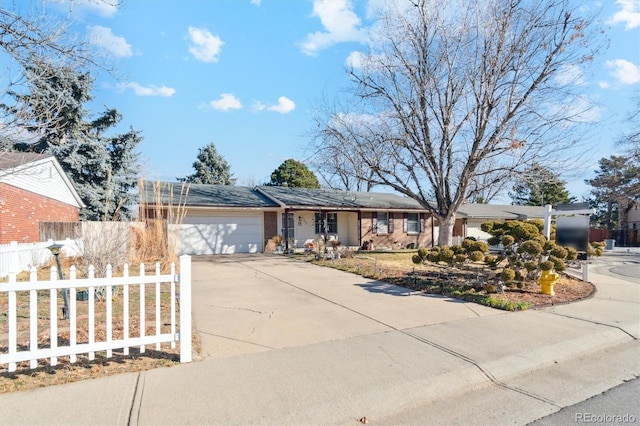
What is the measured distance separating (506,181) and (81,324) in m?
15.3

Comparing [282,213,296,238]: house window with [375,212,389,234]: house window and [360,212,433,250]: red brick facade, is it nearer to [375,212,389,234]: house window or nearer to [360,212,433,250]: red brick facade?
[360,212,433,250]: red brick facade

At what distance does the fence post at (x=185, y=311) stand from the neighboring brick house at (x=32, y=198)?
10.6 metres

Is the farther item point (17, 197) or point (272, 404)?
point (17, 197)

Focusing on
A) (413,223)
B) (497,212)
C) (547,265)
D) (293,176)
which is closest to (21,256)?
(547,265)

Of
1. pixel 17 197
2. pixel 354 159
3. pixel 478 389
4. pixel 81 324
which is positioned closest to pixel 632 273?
pixel 354 159

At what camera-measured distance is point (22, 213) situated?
1506 cm

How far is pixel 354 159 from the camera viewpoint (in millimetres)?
17281

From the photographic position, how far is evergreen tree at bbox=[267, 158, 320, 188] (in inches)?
1444

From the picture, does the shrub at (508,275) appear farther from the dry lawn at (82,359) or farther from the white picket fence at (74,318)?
the white picket fence at (74,318)

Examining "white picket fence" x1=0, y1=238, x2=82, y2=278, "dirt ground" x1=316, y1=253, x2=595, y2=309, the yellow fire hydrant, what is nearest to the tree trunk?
"dirt ground" x1=316, y1=253, x2=595, y2=309

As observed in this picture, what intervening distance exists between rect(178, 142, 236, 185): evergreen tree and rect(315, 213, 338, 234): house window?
19422 millimetres

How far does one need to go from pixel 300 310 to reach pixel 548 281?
572 centimetres

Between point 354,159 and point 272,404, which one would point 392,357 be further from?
point 354,159

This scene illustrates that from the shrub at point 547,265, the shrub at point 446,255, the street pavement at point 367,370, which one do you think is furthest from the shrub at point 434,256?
the shrub at point 547,265
